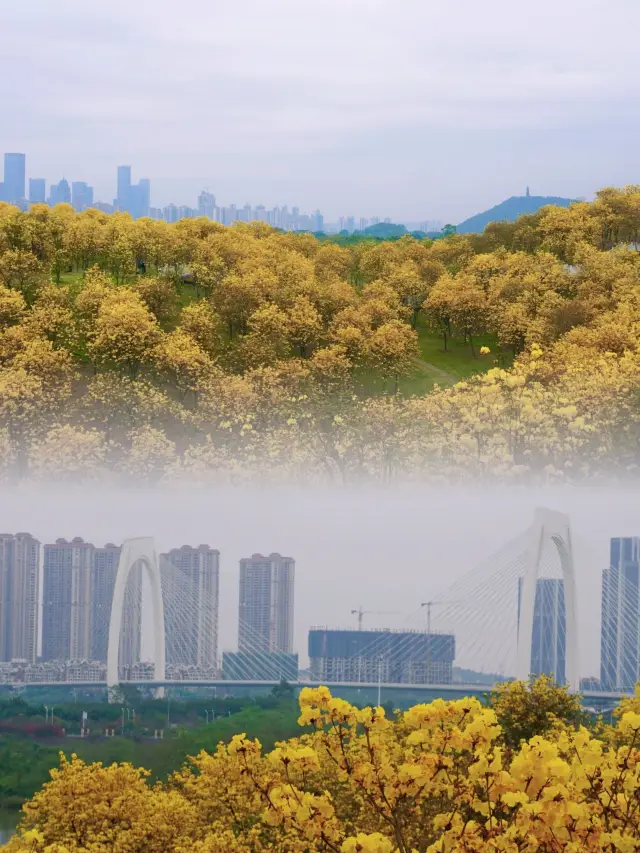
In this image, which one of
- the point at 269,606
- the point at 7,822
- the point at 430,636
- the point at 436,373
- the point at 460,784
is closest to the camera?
the point at 460,784

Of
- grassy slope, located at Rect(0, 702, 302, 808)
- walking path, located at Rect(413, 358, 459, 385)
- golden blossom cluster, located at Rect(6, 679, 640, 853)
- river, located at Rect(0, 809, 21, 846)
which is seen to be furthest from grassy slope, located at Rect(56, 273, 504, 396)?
golden blossom cluster, located at Rect(6, 679, 640, 853)

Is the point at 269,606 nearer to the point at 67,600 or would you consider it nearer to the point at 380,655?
the point at 380,655

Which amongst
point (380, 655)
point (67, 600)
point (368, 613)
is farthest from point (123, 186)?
point (380, 655)

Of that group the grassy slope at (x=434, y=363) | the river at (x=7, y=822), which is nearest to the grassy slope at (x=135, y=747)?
the river at (x=7, y=822)

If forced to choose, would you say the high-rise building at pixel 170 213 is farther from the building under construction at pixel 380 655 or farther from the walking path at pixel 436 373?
the building under construction at pixel 380 655

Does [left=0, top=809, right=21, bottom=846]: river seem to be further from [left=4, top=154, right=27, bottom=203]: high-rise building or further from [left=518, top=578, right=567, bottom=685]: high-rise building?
[left=4, top=154, right=27, bottom=203]: high-rise building

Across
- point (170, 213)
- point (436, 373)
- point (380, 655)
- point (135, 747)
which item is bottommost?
point (135, 747)
